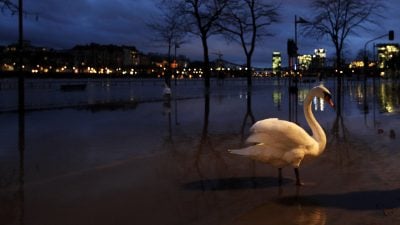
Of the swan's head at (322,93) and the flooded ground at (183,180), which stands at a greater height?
the swan's head at (322,93)

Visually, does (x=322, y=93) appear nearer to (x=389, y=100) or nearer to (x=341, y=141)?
(x=341, y=141)

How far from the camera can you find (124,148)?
1162 cm

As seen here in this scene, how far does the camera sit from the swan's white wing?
782 cm

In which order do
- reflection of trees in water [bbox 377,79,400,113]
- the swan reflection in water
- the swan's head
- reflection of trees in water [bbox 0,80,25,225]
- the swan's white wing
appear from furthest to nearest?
reflection of trees in water [bbox 377,79,400,113]
the swan's head
the swan's white wing
reflection of trees in water [bbox 0,80,25,225]
the swan reflection in water

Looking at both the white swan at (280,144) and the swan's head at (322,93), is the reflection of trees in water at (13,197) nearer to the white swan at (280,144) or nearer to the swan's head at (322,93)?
the white swan at (280,144)

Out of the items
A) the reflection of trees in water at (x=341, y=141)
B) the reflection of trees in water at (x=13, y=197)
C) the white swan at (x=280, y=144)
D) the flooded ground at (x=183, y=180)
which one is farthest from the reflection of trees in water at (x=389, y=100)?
the reflection of trees in water at (x=13, y=197)

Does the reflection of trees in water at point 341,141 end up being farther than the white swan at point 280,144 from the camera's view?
Yes

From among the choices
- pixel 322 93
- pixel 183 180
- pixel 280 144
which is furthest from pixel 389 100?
pixel 183 180

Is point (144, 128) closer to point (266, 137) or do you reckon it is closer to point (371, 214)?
point (266, 137)

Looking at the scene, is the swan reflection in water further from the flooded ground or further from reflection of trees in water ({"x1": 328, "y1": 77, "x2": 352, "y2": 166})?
reflection of trees in water ({"x1": 328, "y1": 77, "x2": 352, "y2": 166})

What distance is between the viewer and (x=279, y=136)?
7.84 meters

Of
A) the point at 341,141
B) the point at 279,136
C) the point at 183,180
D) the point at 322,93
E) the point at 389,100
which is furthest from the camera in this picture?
the point at 389,100

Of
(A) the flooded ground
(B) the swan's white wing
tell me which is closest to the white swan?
(B) the swan's white wing

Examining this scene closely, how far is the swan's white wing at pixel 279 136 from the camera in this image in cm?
782
